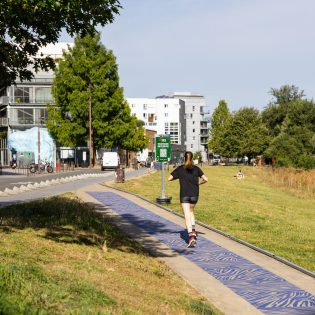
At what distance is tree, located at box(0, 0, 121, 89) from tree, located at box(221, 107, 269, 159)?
80.9m

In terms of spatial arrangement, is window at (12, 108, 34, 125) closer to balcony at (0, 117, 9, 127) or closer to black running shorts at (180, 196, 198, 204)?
balcony at (0, 117, 9, 127)

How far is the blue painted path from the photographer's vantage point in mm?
7082

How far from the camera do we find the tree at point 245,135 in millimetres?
91250

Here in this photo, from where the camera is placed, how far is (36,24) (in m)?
10.5

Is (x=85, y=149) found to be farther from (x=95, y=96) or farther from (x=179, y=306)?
(x=179, y=306)

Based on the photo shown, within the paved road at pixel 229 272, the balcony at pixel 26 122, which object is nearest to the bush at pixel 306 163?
the balcony at pixel 26 122

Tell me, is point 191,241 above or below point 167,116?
below

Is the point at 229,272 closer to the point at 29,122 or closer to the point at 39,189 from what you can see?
the point at 39,189

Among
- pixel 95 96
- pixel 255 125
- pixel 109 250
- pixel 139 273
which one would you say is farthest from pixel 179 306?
pixel 255 125

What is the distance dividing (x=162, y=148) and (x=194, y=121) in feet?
466

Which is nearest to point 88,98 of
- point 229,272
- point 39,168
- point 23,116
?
point 39,168

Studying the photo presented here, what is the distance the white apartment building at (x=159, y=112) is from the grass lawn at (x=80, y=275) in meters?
136

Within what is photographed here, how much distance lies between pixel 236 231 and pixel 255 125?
81.0 meters

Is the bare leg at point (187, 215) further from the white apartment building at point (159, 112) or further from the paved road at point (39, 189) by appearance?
the white apartment building at point (159, 112)
